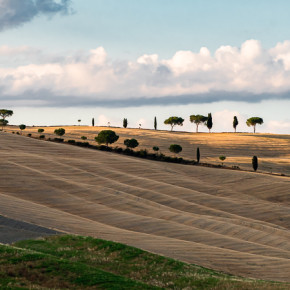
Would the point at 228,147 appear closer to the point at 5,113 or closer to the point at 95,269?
the point at 5,113

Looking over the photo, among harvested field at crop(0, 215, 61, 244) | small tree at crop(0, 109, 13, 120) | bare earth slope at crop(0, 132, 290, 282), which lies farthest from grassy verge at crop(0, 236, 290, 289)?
small tree at crop(0, 109, 13, 120)

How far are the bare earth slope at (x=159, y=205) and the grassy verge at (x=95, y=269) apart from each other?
18.6 feet

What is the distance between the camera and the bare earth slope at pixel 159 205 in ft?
124

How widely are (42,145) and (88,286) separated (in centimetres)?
8024

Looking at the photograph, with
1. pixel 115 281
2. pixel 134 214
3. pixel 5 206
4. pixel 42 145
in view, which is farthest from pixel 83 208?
pixel 42 145

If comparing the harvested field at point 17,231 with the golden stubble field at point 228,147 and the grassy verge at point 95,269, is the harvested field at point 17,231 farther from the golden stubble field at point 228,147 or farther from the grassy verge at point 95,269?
the golden stubble field at point 228,147

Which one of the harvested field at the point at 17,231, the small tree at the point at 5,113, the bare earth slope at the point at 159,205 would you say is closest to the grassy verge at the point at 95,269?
the harvested field at the point at 17,231

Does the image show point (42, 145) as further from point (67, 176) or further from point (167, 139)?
point (167, 139)

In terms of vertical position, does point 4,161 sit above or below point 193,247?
above

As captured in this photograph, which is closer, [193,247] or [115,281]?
[115,281]

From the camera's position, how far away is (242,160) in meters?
119

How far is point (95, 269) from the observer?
875 inches

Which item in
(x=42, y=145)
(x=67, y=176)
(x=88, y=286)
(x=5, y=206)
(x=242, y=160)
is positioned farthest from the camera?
(x=242, y=160)

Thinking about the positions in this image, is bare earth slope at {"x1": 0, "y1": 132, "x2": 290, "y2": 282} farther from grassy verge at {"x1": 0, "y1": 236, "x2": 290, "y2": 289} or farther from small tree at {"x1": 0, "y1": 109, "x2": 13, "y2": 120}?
small tree at {"x1": 0, "y1": 109, "x2": 13, "y2": 120}
